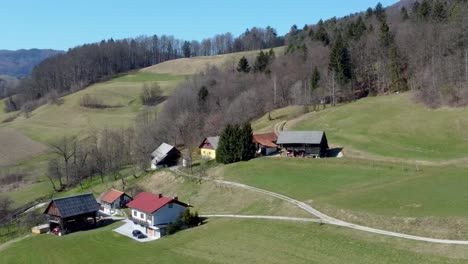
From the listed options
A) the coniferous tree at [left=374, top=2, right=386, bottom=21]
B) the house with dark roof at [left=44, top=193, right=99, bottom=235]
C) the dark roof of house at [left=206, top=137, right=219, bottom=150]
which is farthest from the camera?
the coniferous tree at [left=374, top=2, right=386, bottom=21]

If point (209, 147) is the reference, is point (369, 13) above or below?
above

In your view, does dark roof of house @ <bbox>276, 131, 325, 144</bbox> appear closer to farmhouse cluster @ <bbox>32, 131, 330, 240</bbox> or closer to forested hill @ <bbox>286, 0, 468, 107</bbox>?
farmhouse cluster @ <bbox>32, 131, 330, 240</bbox>

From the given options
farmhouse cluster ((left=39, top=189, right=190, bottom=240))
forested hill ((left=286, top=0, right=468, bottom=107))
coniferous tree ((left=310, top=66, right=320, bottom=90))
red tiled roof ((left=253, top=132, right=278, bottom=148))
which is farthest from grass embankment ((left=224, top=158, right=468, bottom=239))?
coniferous tree ((left=310, top=66, right=320, bottom=90))

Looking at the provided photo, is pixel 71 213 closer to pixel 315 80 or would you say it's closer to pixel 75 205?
pixel 75 205

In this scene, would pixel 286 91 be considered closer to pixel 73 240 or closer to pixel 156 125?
pixel 156 125

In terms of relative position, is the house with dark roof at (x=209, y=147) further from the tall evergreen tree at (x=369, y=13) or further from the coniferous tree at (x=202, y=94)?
the tall evergreen tree at (x=369, y=13)

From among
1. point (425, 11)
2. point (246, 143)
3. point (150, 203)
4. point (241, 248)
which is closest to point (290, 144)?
point (246, 143)
